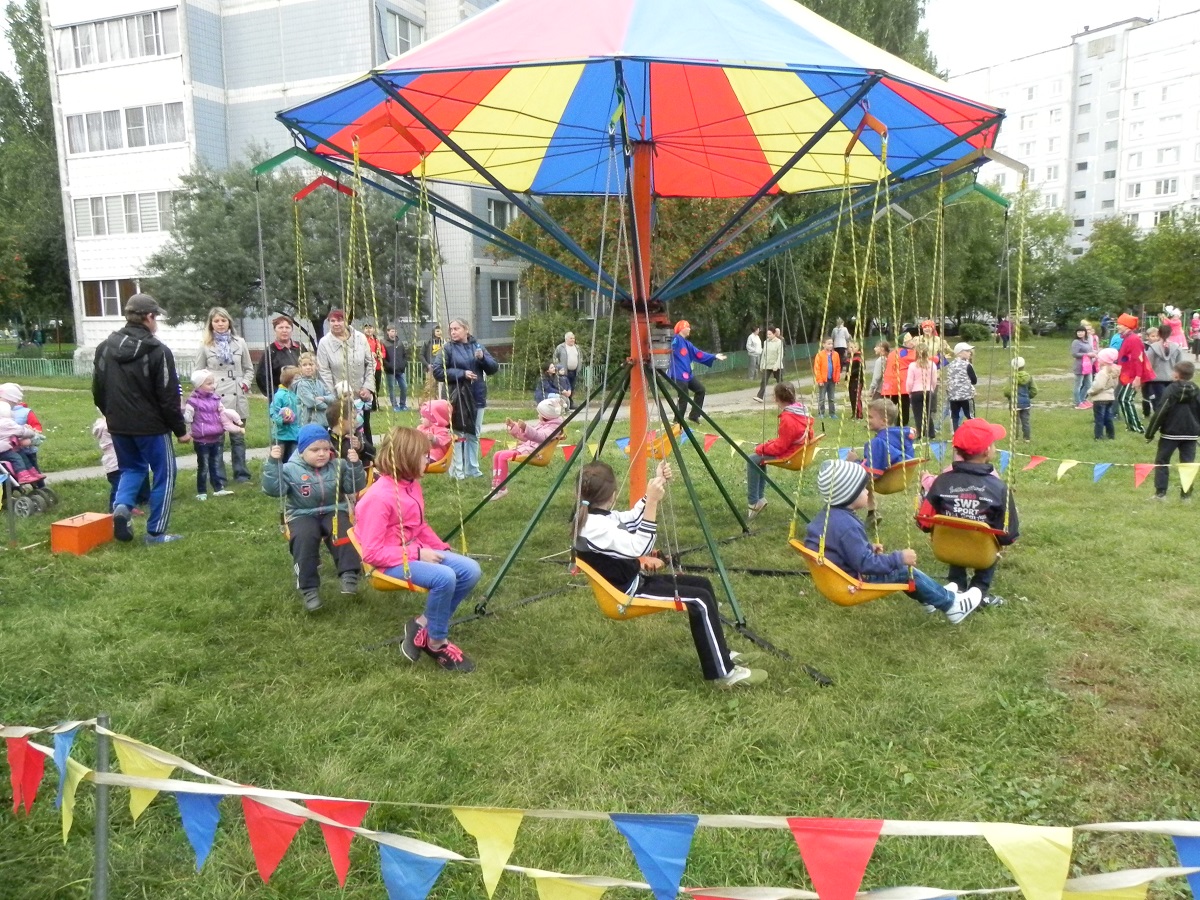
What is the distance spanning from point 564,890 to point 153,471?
18.9 ft

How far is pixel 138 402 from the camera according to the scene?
659 cm

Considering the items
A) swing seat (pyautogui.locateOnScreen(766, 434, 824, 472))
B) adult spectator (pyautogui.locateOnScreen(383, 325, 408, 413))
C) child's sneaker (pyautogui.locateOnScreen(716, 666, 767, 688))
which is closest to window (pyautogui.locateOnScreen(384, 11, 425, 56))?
adult spectator (pyautogui.locateOnScreen(383, 325, 408, 413))

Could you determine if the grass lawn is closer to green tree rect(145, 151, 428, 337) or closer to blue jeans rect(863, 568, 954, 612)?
blue jeans rect(863, 568, 954, 612)

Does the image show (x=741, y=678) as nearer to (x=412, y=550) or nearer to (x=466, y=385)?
(x=412, y=550)

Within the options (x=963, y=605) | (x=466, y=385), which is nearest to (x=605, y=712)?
(x=963, y=605)

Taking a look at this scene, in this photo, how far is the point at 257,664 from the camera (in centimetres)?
462

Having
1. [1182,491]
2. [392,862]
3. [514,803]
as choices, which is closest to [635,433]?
[514,803]

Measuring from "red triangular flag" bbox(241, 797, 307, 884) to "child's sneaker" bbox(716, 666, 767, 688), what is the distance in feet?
7.48

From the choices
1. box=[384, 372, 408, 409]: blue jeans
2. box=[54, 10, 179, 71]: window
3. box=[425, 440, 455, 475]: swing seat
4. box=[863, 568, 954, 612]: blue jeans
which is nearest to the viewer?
box=[863, 568, 954, 612]: blue jeans

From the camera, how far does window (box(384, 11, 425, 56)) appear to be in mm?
27822

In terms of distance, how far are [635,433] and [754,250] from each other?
1.48 m

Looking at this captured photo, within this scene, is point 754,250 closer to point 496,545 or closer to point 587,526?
point 587,526

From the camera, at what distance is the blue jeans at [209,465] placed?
28.0 ft

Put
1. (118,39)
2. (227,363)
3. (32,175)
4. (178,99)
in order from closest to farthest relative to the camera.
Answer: (227,363) < (178,99) < (118,39) < (32,175)
